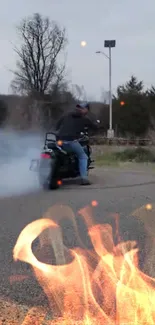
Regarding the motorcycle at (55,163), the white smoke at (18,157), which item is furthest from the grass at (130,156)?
the motorcycle at (55,163)

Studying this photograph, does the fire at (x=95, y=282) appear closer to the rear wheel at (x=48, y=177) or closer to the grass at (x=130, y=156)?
the rear wheel at (x=48, y=177)

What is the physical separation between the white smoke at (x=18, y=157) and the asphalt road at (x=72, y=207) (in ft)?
2.80

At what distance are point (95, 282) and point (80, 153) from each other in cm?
671

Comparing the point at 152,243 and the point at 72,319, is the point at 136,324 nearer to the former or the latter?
the point at 72,319

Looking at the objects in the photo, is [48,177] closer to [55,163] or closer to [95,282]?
[55,163]

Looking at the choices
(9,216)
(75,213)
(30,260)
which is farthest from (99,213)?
(30,260)

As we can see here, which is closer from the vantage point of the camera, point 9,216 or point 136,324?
point 136,324

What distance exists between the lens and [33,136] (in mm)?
13844

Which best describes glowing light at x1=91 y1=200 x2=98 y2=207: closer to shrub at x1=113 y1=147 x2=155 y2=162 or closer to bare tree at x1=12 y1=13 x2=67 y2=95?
shrub at x1=113 y1=147 x2=155 y2=162

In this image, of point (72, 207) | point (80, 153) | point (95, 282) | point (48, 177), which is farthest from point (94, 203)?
point (95, 282)

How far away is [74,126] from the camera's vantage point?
11000 mm

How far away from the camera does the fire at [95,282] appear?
3701 millimetres

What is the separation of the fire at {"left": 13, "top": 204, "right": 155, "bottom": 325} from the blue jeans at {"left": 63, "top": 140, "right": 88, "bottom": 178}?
4953 millimetres

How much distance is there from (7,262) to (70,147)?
6.15 metres
